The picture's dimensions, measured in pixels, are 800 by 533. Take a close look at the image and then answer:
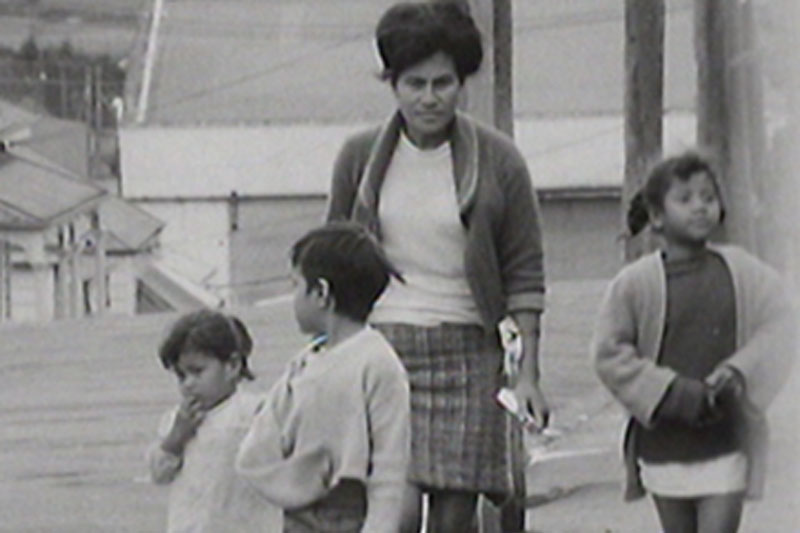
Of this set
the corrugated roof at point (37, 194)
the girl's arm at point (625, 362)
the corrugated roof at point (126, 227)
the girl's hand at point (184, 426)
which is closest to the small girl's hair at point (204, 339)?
the girl's hand at point (184, 426)

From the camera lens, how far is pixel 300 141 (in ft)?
195

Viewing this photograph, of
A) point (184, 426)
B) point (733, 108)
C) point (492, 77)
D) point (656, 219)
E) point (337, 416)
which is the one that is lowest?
point (184, 426)

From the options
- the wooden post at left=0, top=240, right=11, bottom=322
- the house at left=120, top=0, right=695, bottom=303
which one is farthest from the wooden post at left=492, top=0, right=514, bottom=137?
the house at left=120, top=0, right=695, bottom=303

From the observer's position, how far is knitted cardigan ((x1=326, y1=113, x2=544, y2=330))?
610 cm

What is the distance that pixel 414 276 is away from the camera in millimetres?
6125

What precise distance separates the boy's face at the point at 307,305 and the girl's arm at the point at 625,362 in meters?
1.03

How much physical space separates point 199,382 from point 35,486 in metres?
7.71

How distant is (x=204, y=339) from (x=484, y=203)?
0.92m

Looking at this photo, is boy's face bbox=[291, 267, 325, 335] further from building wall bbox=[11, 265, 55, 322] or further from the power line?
the power line

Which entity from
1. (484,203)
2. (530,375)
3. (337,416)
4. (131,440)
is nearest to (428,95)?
(484,203)

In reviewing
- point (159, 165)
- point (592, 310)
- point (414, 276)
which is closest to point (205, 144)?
point (159, 165)

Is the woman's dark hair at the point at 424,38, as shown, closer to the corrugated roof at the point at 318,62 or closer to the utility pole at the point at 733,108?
the utility pole at the point at 733,108

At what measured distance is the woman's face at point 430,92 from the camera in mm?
6039

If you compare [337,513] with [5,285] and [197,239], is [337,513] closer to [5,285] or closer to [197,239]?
[5,285]
